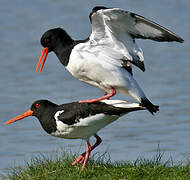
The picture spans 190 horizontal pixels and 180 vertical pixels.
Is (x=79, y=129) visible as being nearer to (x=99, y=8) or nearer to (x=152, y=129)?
(x=99, y=8)

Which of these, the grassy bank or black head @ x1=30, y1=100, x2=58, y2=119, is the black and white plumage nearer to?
black head @ x1=30, y1=100, x2=58, y2=119

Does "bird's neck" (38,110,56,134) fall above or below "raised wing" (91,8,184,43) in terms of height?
below

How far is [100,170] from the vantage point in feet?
27.9

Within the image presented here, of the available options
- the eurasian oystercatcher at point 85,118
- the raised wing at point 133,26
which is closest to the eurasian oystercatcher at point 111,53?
the raised wing at point 133,26

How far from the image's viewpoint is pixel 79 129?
8797 millimetres

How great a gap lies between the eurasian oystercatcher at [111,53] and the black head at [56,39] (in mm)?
128

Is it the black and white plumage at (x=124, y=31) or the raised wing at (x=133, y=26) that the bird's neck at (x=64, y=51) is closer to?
the black and white plumage at (x=124, y=31)

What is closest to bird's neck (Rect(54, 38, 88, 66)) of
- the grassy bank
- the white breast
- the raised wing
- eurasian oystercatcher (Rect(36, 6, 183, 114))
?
eurasian oystercatcher (Rect(36, 6, 183, 114))

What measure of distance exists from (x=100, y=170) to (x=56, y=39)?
2276mm

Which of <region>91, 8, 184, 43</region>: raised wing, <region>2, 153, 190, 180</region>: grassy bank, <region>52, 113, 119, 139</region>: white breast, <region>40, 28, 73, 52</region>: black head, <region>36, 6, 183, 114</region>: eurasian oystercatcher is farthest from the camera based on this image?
<region>40, 28, 73, 52</region>: black head

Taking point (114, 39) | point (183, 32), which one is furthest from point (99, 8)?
point (183, 32)

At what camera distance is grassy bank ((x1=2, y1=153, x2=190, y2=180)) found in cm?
825

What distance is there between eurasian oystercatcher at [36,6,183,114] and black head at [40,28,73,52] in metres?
0.13

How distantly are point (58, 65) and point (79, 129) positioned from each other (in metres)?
7.07
